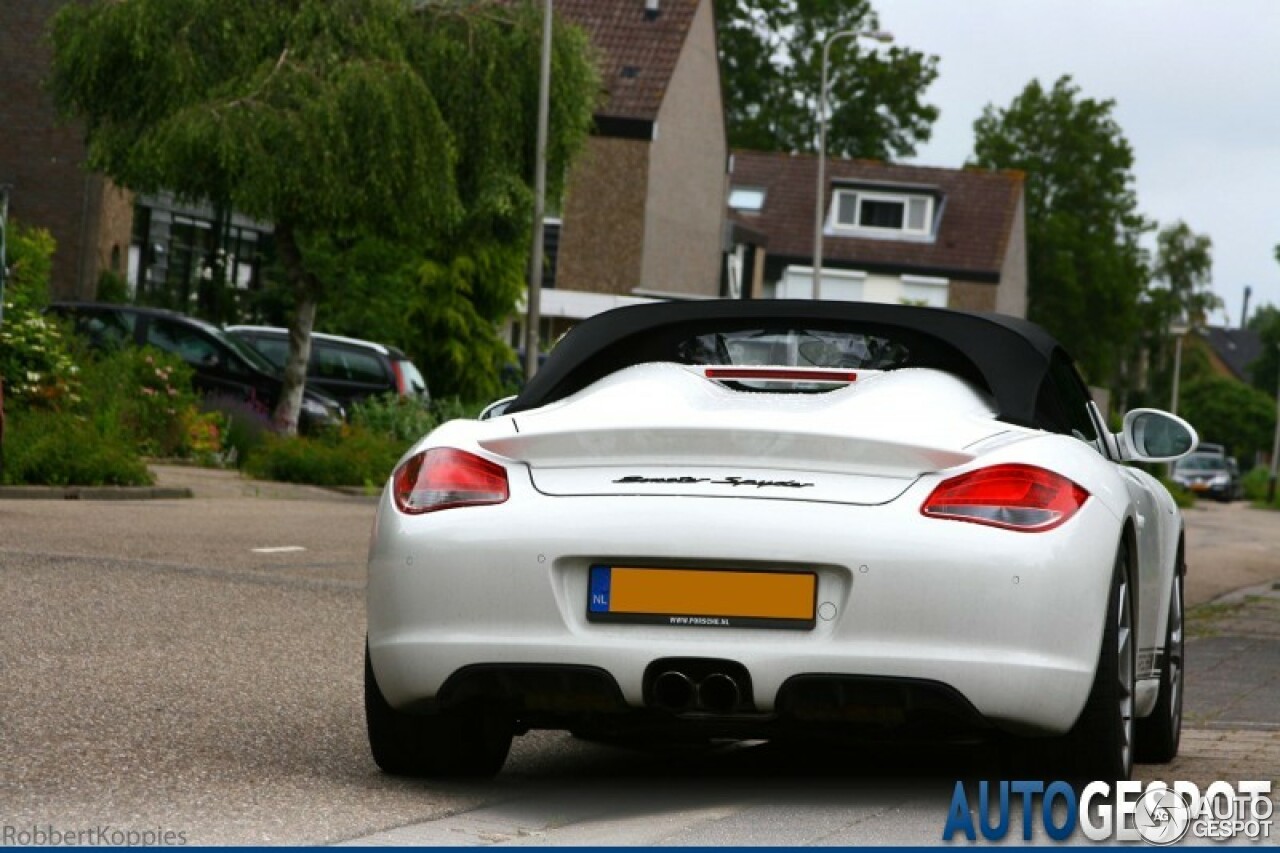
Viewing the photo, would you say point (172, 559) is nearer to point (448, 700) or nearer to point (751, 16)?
point (448, 700)

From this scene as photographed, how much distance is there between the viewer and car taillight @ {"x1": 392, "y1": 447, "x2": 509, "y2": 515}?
6.10 metres

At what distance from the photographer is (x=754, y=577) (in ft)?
19.1

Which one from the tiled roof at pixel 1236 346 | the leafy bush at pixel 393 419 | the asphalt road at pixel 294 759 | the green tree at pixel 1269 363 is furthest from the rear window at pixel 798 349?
the tiled roof at pixel 1236 346

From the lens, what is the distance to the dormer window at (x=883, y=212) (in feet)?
264

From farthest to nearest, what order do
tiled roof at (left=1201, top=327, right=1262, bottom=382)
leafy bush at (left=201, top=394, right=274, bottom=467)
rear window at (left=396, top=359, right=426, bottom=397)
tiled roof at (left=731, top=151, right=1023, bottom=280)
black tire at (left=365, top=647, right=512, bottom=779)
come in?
tiled roof at (left=1201, top=327, right=1262, bottom=382), tiled roof at (left=731, top=151, right=1023, bottom=280), rear window at (left=396, top=359, right=426, bottom=397), leafy bush at (left=201, top=394, right=274, bottom=467), black tire at (left=365, top=647, right=512, bottom=779)

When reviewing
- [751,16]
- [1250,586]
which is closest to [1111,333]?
[751,16]

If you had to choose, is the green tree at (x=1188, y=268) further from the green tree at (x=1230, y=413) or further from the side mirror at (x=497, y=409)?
the side mirror at (x=497, y=409)

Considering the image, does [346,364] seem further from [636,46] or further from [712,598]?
[636,46]

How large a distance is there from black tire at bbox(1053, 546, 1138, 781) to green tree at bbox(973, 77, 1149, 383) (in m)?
83.9

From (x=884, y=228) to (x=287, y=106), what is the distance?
53547mm

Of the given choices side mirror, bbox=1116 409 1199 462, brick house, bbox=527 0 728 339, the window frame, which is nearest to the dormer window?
the window frame

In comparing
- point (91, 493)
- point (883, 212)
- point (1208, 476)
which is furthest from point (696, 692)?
point (883, 212)

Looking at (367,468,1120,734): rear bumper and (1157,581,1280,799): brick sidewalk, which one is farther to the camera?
(1157,581,1280,799): brick sidewalk

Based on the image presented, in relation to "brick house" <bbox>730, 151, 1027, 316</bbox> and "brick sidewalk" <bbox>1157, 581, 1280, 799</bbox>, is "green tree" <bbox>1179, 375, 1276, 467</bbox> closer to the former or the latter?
"brick house" <bbox>730, 151, 1027, 316</bbox>
